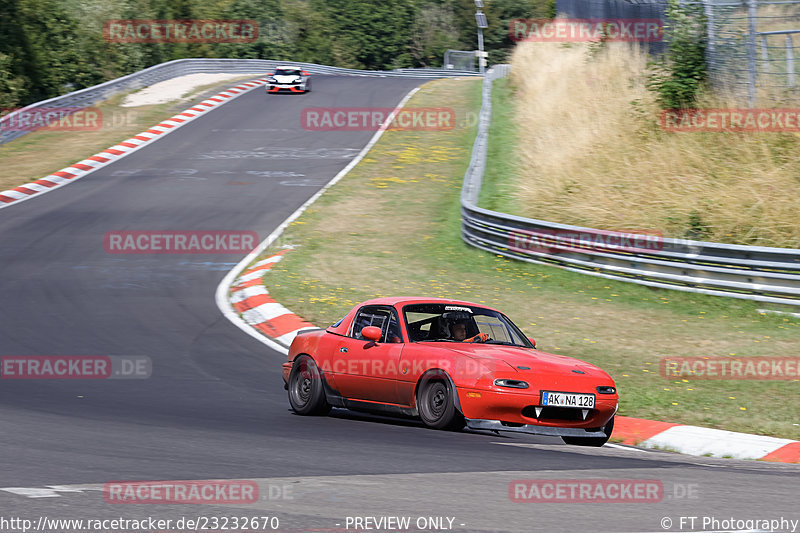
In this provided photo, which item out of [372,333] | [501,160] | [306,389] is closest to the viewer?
[372,333]

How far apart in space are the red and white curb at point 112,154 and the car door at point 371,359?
55.7 ft

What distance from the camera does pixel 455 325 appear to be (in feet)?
30.2

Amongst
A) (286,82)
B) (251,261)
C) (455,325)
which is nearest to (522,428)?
(455,325)

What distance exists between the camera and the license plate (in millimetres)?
7988

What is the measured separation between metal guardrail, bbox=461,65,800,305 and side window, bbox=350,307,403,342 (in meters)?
7.60

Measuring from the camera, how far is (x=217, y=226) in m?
21.7

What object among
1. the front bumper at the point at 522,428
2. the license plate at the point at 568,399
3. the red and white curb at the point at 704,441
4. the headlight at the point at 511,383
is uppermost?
the headlight at the point at 511,383

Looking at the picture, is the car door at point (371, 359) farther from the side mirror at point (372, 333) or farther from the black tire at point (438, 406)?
the black tire at point (438, 406)

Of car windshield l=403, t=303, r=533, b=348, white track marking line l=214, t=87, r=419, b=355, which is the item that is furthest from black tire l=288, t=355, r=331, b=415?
white track marking line l=214, t=87, r=419, b=355

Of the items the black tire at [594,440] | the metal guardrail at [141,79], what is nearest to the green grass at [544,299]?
the black tire at [594,440]

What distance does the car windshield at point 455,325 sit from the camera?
9102mm

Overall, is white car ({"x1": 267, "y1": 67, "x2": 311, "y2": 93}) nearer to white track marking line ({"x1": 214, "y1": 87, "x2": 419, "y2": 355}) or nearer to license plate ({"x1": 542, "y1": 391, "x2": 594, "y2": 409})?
white track marking line ({"x1": 214, "y1": 87, "x2": 419, "y2": 355})

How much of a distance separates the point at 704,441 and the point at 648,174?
40.8ft

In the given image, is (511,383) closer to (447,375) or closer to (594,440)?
(447,375)
